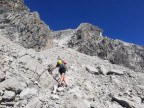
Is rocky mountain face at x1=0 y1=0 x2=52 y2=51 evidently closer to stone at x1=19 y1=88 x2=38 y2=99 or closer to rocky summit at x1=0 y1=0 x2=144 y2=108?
rocky summit at x1=0 y1=0 x2=144 y2=108

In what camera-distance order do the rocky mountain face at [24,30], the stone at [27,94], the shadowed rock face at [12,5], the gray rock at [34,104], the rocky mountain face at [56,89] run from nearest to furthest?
the gray rock at [34,104]
the rocky mountain face at [56,89]
the stone at [27,94]
the rocky mountain face at [24,30]
the shadowed rock face at [12,5]

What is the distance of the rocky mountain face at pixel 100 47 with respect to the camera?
40.5m

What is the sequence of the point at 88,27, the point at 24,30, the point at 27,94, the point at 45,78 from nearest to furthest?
the point at 27,94 → the point at 45,78 → the point at 24,30 → the point at 88,27

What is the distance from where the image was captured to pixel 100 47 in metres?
43.7

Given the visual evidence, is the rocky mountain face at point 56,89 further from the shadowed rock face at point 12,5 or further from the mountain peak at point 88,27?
the mountain peak at point 88,27

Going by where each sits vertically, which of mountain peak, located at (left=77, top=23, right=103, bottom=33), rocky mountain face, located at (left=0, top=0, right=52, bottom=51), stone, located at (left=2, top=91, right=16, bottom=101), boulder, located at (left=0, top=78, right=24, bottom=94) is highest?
mountain peak, located at (left=77, top=23, right=103, bottom=33)

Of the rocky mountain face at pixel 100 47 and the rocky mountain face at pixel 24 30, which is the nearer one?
the rocky mountain face at pixel 24 30

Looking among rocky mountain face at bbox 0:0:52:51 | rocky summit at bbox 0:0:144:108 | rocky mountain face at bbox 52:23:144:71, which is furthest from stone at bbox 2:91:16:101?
rocky mountain face at bbox 52:23:144:71

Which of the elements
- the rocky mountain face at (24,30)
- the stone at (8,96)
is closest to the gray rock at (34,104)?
the stone at (8,96)

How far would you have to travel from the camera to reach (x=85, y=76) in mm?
8734

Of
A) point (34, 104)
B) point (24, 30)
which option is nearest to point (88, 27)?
point (24, 30)

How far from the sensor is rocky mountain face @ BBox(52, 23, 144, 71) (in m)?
40.5

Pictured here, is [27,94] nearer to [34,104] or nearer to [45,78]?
[34,104]

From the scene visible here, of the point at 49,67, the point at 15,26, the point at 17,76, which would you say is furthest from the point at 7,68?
the point at 15,26
